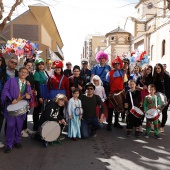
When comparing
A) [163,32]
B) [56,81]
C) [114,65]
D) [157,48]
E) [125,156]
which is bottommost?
[125,156]

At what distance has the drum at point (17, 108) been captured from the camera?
3912 millimetres

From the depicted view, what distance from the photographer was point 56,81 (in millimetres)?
5219

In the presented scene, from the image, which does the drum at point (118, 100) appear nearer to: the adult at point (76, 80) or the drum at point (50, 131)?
the adult at point (76, 80)

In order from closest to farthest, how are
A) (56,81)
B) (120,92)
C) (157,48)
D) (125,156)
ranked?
(125,156) → (56,81) → (120,92) → (157,48)

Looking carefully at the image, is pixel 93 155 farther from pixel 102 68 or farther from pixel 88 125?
pixel 102 68

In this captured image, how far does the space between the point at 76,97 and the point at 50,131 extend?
1.09 m

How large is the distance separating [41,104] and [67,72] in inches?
76.2

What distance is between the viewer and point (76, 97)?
16.7 feet

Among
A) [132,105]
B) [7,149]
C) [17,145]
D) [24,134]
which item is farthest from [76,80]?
[7,149]

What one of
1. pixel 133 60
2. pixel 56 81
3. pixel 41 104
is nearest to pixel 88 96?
pixel 56 81

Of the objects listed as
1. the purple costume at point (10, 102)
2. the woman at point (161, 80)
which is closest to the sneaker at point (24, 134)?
the purple costume at point (10, 102)

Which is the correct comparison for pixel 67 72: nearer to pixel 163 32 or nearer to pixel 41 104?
pixel 41 104

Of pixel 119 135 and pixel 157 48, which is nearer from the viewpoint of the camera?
pixel 119 135

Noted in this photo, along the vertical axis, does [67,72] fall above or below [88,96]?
above
